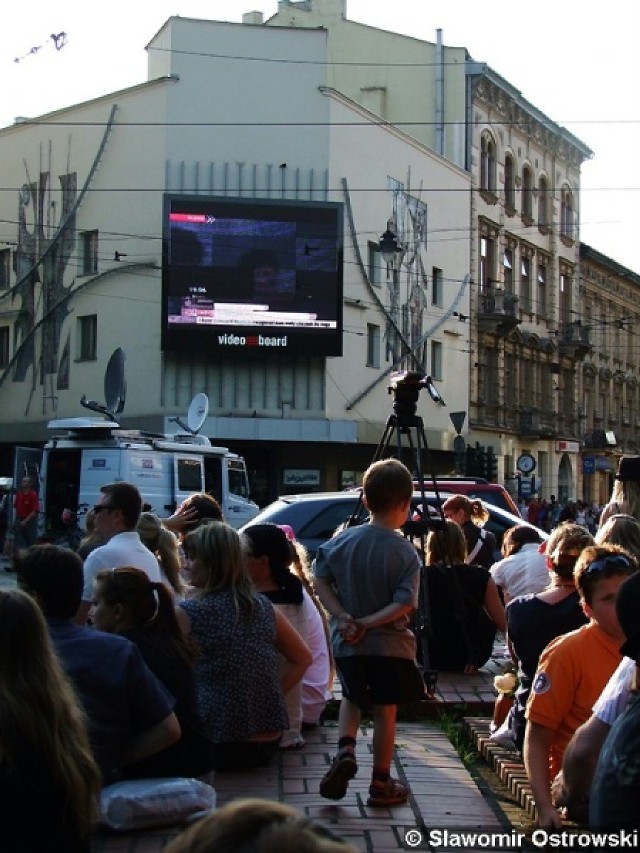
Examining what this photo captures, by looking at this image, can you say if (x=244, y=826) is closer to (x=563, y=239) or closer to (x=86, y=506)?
(x=86, y=506)

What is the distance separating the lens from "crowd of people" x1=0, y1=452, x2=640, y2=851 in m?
3.49

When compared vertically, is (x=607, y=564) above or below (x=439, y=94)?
below

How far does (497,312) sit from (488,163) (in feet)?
18.5

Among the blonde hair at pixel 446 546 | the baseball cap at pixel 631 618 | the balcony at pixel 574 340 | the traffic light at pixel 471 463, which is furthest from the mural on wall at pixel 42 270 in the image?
the baseball cap at pixel 631 618

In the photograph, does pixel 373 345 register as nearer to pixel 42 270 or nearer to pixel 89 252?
pixel 89 252

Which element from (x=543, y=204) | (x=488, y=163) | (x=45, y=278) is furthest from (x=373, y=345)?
(x=543, y=204)

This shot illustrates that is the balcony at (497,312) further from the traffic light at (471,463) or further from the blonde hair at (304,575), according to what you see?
the blonde hair at (304,575)

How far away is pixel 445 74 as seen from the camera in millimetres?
44250

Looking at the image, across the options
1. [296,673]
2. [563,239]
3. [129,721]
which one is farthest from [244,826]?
[563,239]

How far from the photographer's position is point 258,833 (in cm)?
173

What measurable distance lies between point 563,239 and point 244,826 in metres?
52.9

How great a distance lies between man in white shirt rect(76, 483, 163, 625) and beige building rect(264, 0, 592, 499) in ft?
117

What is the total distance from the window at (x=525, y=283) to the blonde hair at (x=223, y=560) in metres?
43.6

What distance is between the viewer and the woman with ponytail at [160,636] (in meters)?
5.32
